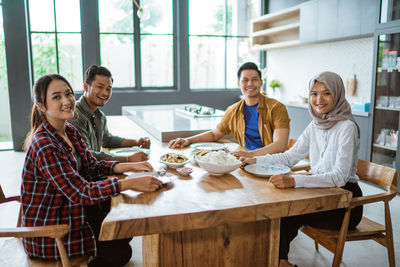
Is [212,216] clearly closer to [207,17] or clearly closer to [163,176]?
[163,176]

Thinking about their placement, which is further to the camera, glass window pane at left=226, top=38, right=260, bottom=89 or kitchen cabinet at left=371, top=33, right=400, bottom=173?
glass window pane at left=226, top=38, right=260, bottom=89

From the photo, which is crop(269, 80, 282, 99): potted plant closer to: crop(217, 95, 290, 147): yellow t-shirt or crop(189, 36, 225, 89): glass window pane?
crop(189, 36, 225, 89): glass window pane

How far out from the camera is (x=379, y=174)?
188cm

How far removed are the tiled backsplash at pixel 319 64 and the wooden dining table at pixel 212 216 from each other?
363 centimetres

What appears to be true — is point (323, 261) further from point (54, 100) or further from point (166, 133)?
point (54, 100)

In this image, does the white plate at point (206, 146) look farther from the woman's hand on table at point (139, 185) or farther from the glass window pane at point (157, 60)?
the glass window pane at point (157, 60)

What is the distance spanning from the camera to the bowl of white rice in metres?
1.63

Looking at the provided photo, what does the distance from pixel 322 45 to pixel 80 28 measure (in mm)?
4300

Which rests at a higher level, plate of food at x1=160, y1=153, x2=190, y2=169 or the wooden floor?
plate of food at x1=160, y1=153, x2=190, y2=169

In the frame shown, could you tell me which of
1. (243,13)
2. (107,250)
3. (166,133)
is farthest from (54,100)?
(243,13)

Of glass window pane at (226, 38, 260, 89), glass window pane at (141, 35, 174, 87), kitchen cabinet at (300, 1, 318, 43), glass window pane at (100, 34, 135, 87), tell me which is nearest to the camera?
kitchen cabinet at (300, 1, 318, 43)

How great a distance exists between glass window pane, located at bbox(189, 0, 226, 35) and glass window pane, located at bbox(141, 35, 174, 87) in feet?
1.99

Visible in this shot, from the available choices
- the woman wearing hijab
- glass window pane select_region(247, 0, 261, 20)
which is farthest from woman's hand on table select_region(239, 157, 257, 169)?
glass window pane select_region(247, 0, 261, 20)

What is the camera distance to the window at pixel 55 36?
19.4ft
